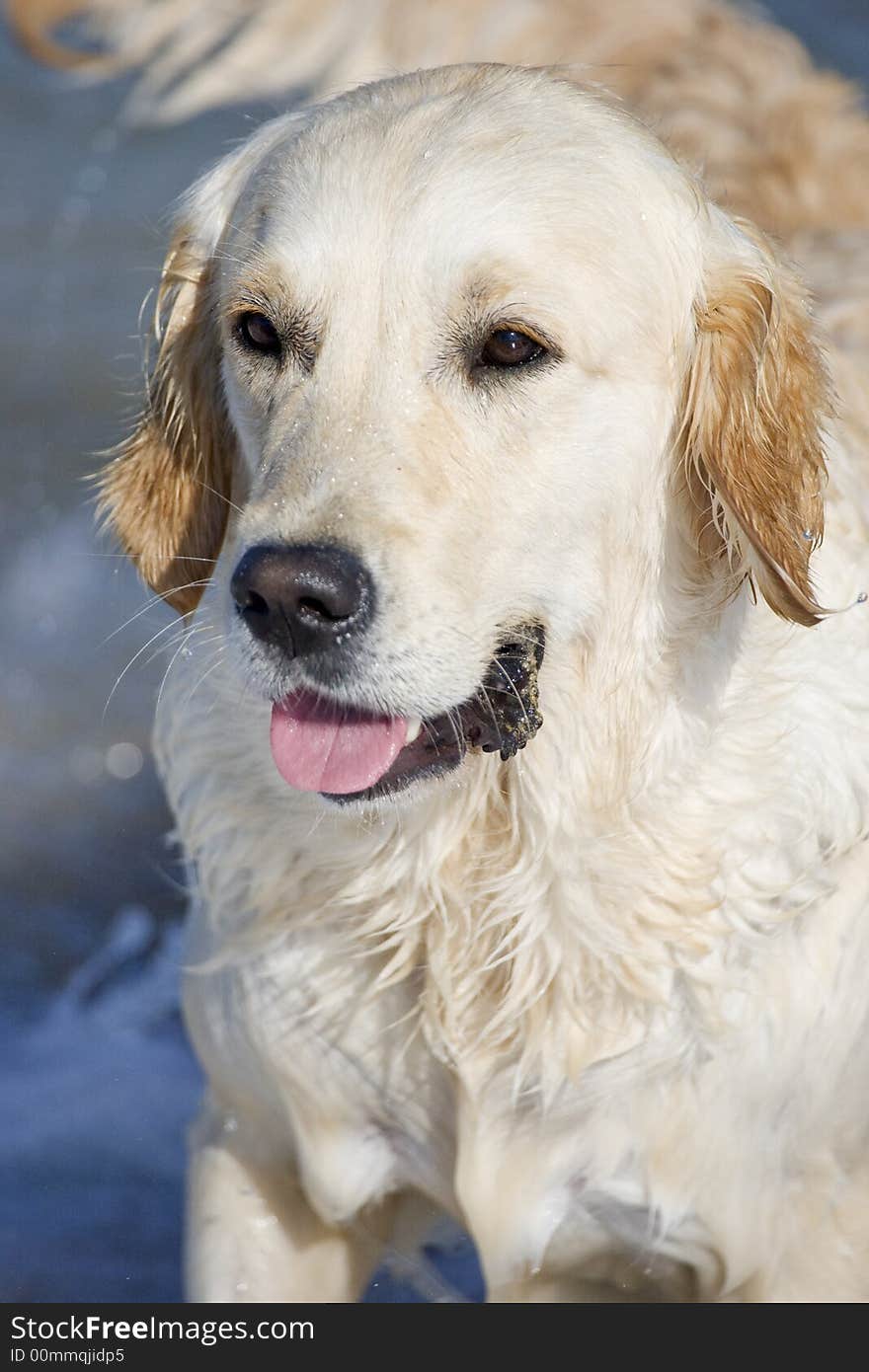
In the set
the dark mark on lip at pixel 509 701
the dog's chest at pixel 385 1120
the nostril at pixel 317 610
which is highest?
the nostril at pixel 317 610

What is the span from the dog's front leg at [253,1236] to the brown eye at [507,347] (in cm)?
156

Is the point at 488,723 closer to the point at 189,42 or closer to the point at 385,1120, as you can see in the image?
the point at 385,1120

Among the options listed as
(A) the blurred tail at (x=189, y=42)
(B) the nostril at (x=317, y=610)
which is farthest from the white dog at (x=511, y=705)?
(A) the blurred tail at (x=189, y=42)

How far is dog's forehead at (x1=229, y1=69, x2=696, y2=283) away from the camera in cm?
261

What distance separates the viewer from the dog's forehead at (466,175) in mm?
2611

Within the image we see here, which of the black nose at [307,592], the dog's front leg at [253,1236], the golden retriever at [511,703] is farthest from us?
→ the dog's front leg at [253,1236]

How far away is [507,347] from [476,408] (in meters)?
0.10

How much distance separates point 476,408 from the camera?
8.60ft

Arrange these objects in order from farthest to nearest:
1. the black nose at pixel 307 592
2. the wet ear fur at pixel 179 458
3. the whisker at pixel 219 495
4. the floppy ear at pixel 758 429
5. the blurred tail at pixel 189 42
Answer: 1. the blurred tail at pixel 189 42
2. the wet ear fur at pixel 179 458
3. the whisker at pixel 219 495
4. the floppy ear at pixel 758 429
5. the black nose at pixel 307 592

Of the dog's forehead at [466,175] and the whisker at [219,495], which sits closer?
the dog's forehead at [466,175]

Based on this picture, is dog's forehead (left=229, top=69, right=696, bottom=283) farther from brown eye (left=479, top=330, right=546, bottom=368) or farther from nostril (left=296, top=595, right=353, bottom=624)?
nostril (left=296, top=595, right=353, bottom=624)

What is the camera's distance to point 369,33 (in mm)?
4957

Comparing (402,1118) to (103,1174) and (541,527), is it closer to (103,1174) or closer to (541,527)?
(541,527)

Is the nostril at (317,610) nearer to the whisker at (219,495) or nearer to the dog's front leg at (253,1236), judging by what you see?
the whisker at (219,495)
